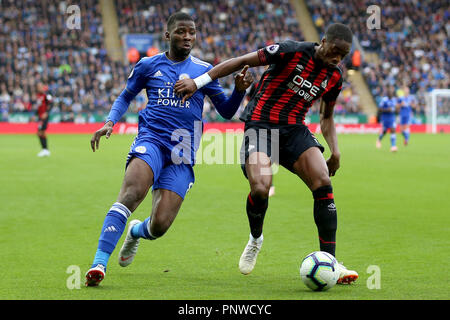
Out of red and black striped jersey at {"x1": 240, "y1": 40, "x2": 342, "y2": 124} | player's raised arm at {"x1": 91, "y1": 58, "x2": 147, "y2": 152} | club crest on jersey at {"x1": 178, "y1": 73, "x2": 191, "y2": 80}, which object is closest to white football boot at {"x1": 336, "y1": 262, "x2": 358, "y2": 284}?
red and black striped jersey at {"x1": 240, "y1": 40, "x2": 342, "y2": 124}

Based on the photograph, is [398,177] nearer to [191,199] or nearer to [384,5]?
[191,199]

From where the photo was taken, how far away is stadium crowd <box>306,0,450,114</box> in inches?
1666

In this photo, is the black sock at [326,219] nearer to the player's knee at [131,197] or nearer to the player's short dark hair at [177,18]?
the player's knee at [131,197]

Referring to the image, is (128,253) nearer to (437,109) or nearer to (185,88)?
(185,88)

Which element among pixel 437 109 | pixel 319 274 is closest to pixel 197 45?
pixel 437 109

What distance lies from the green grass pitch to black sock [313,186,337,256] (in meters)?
0.41

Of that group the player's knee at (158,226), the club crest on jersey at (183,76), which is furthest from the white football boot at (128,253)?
the club crest on jersey at (183,76)

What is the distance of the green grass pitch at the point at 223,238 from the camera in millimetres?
5727

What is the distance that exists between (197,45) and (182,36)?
36625 mm

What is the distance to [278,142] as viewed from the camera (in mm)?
6730

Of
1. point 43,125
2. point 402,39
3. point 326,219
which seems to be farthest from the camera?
point 402,39

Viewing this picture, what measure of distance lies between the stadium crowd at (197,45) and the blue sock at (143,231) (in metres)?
29.5
